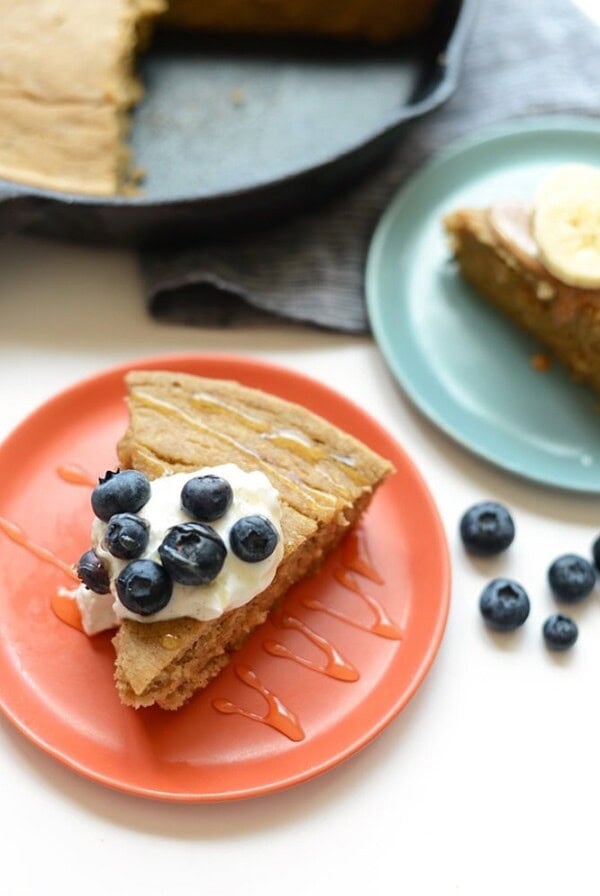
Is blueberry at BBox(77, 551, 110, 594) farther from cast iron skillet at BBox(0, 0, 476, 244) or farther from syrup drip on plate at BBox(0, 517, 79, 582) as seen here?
cast iron skillet at BBox(0, 0, 476, 244)

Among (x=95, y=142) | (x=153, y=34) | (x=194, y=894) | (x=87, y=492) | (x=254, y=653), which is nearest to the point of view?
(x=194, y=894)

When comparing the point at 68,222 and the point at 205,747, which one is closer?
the point at 205,747

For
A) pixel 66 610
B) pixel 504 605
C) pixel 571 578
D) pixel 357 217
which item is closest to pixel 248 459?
pixel 66 610

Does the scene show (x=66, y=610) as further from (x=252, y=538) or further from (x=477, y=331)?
(x=477, y=331)

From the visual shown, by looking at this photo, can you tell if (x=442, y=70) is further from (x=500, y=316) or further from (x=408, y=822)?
(x=408, y=822)

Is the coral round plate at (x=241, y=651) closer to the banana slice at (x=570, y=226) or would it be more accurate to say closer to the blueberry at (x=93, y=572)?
the blueberry at (x=93, y=572)

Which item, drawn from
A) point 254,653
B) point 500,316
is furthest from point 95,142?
point 254,653
